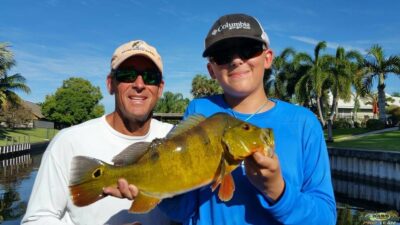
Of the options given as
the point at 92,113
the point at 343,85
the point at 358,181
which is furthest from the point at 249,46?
the point at 92,113

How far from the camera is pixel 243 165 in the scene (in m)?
2.84

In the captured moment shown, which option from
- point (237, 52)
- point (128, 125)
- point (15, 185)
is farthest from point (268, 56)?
point (15, 185)

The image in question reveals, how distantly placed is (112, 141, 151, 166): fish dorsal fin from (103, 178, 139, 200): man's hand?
0.47 feet

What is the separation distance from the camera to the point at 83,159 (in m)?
2.71

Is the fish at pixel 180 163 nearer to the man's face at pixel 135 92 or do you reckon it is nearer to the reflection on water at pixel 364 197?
the man's face at pixel 135 92

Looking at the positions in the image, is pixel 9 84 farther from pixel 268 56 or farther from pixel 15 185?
pixel 268 56

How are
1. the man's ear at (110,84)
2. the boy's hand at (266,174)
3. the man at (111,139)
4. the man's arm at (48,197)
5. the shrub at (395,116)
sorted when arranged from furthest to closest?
the shrub at (395,116)
the man's ear at (110,84)
the man at (111,139)
the man's arm at (48,197)
the boy's hand at (266,174)

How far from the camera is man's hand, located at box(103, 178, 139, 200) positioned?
267cm

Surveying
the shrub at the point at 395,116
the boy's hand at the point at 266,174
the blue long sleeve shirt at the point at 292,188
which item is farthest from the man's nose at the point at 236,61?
the shrub at the point at 395,116

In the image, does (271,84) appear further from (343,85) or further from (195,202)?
(195,202)

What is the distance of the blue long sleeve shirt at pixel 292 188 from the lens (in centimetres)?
267

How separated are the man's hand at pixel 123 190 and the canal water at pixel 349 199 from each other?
12.2 meters

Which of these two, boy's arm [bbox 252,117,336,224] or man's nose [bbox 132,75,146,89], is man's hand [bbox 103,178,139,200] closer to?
boy's arm [bbox 252,117,336,224]

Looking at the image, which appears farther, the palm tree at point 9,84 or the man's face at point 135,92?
the palm tree at point 9,84
